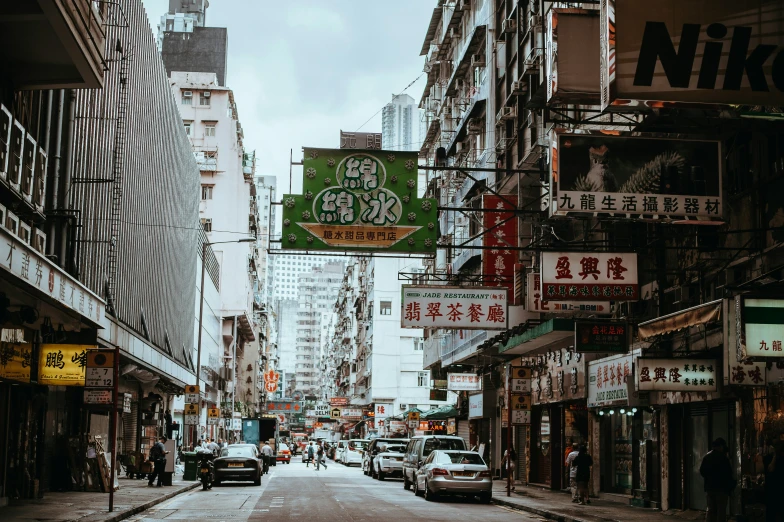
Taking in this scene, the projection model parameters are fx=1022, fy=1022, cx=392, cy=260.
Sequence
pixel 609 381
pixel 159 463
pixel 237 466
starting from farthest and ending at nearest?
1. pixel 237 466
2. pixel 159 463
3. pixel 609 381

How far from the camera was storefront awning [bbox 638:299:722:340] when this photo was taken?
56.8 feet

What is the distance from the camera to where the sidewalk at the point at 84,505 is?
19.1m

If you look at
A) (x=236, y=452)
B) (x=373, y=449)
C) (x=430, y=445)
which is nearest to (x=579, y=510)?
(x=430, y=445)

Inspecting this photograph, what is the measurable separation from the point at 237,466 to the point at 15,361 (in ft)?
48.4

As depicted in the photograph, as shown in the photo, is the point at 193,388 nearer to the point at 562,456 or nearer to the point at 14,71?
the point at 562,456

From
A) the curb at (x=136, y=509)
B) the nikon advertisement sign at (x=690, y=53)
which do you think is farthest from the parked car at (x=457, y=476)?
the nikon advertisement sign at (x=690, y=53)

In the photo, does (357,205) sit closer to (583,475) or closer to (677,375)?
(677,375)

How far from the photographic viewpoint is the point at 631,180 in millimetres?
16969

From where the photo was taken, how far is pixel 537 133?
109 feet

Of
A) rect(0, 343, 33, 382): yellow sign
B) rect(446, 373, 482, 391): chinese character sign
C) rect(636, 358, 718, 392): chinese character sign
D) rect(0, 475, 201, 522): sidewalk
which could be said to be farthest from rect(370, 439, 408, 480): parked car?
rect(636, 358, 718, 392): chinese character sign

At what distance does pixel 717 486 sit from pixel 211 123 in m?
77.8

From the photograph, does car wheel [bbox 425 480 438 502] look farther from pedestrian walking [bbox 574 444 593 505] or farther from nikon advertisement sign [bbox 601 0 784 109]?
nikon advertisement sign [bbox 601 0 784 109]

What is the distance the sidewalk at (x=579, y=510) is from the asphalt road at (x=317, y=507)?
2.14 feet

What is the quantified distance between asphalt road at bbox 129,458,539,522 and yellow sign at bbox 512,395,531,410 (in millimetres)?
3706
